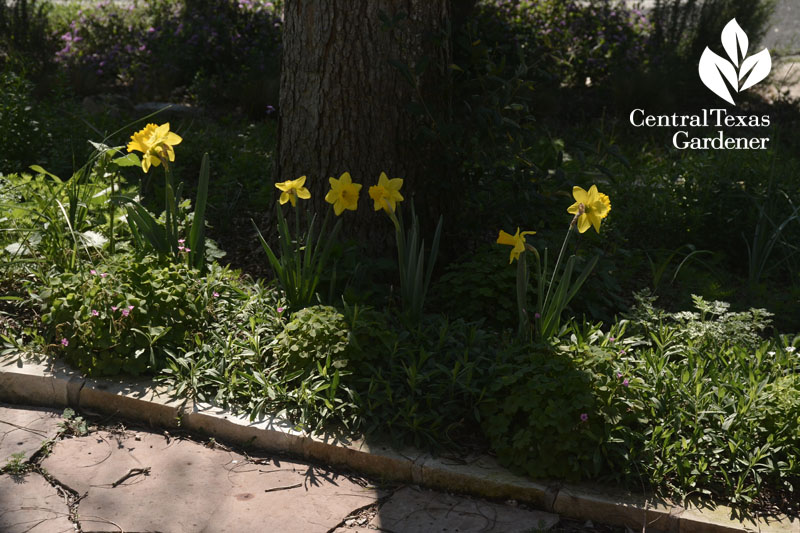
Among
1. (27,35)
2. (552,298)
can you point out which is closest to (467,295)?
(552,298)

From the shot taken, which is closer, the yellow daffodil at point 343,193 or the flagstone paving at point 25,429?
the flagstone paving at point 25,429

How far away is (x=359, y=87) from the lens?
389 centimetres

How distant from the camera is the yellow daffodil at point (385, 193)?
3.27m

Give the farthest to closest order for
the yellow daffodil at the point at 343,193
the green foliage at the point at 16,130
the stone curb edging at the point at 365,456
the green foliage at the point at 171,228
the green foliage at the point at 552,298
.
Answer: the green foliage at the point at 16,130 → the green foliage at the point at 171,228 → the yellow daffodil at the point at 343,193 → the green foliage at the point at 552,298 → the stone curb edging at the point at 365,456

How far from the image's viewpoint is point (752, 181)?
15.3ft

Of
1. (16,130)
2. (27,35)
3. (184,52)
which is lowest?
(16,130)

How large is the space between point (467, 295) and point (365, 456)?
1.09 metres

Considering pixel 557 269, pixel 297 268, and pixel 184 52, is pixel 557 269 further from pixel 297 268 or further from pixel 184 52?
pixel 184 52

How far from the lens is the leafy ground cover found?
2842 millimetres

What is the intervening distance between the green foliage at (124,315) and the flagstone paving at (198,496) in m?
0.36

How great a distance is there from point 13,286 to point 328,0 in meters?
2.05

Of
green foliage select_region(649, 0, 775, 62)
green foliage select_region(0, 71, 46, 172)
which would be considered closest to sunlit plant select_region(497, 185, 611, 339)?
green foliage select_region(0, 71, 46, 172)
